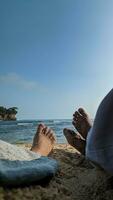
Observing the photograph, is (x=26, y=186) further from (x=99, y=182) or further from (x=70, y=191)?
(x=99, y=182)

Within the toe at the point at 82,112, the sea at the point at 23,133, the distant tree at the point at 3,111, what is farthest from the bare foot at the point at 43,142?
the distant tree at the point at 3,111

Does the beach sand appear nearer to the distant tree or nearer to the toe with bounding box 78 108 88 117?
the toe with bounding box 78 108 88 117

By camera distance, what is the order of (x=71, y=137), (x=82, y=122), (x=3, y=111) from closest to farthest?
(x=71, y=137) < (x=82, y=122) < (x=3, y=111)

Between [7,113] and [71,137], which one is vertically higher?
[7,113]

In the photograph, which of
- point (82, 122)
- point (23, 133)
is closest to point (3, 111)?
point (23, 133)

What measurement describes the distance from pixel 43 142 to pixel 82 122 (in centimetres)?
70

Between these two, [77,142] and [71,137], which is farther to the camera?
[71,137]

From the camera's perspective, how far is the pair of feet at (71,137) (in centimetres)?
364

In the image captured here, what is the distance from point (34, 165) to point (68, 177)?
18.2 inches

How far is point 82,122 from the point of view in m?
4.27

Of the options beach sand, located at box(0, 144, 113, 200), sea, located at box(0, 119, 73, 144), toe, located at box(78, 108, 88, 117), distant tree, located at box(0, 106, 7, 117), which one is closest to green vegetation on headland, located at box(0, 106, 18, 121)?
distant tree, located at box(0, 106, 7, 117)

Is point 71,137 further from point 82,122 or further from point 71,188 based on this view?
point 71,188

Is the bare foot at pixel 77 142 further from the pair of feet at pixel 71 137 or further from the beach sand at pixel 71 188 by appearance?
the beach sand at pixel 71 188

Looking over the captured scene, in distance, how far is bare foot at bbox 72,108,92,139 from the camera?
4108 millimetres
